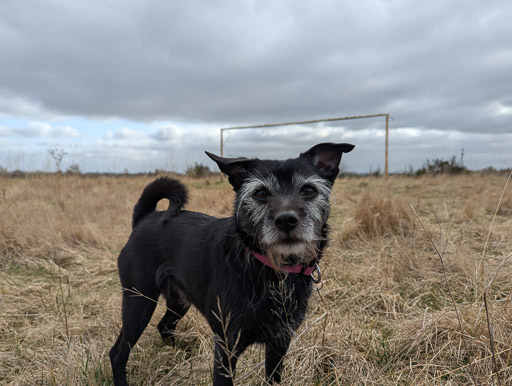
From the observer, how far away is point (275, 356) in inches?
87.8

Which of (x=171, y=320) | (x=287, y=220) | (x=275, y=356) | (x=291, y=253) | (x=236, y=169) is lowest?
(x=171, y=320)

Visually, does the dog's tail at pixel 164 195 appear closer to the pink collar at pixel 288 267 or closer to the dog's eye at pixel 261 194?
the dog's eye at pixel 261 194

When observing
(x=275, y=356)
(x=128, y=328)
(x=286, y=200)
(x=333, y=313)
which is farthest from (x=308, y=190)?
(x=128, y=328)

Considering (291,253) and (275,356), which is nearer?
(291,253)

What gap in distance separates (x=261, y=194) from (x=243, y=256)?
1.42 feet

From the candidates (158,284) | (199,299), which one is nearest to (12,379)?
(158,284)

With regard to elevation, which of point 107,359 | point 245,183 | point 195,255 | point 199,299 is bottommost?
point 107,359

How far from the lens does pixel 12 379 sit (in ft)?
7.72

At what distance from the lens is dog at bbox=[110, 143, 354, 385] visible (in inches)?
79.5

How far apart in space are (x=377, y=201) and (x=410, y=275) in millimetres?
2224

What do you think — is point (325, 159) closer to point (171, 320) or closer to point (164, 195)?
point (164, 195)

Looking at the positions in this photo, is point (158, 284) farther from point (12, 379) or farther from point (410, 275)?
point (410, 275)

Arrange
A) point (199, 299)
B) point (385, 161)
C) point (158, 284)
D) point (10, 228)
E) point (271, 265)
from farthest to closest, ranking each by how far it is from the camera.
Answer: point (385, 161)
point (10, 228)
point (158, 284)
point (199, 299)
point (271, 265)

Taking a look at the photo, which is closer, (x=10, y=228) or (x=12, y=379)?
(x=12, y=379)
